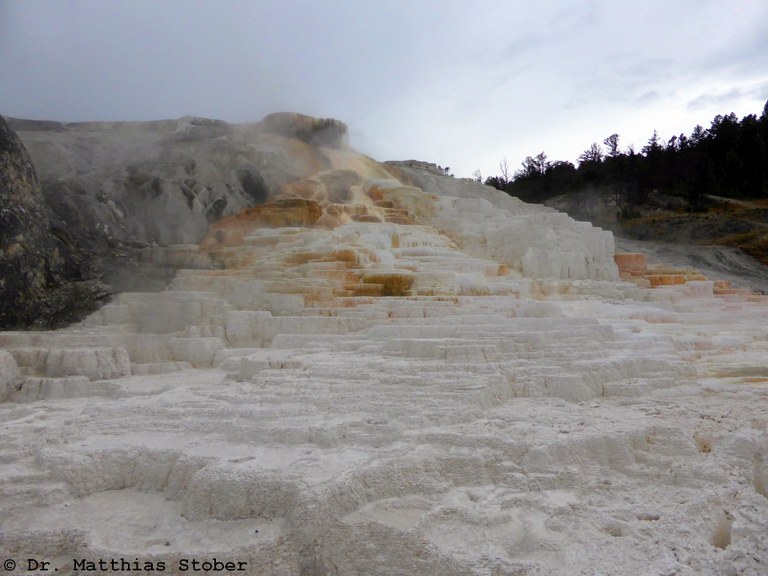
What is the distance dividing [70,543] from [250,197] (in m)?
11.3

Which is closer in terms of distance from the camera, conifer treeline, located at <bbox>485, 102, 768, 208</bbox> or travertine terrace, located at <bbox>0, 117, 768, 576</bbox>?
travertine terrace, located at <bbox>0, 117, 768, 576</bbox>

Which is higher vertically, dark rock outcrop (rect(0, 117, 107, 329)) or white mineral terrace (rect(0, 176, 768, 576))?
dark rock outcrop (rect(0, 117, 107, 329))

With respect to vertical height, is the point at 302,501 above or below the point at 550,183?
below

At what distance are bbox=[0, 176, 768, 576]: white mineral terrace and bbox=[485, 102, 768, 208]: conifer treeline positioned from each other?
57.5 ft

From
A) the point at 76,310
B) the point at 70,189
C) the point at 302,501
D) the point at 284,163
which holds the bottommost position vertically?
the point at 302,501

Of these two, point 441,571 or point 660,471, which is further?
point 660,471

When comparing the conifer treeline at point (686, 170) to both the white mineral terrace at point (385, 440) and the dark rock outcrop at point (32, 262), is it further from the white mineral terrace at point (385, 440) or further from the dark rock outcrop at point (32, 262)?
the dark rock outcrop at point (32, 262)

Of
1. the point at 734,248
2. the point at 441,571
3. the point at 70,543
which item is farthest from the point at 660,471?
the point at 734,248

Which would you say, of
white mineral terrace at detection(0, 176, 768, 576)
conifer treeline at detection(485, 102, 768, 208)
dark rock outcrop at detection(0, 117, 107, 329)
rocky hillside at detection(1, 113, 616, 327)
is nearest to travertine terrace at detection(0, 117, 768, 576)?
white mineral terrace at detection(0, 176, 768, 576)

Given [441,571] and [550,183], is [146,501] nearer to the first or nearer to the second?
[441,571]

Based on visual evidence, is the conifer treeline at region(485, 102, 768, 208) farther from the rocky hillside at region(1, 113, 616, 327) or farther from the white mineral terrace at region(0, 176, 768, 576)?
the white mineral terrace at region(0, 176, 768, 576)

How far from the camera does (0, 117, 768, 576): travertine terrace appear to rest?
337 centimetres

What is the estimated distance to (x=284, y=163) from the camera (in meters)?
16.0

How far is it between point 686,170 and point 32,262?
79.4 feet
